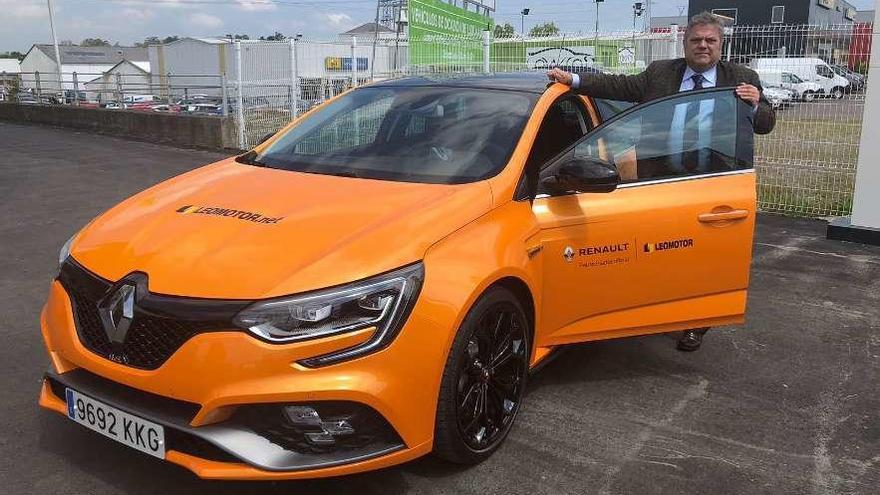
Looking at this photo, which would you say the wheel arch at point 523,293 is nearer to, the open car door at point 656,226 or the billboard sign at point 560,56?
the open car door at point 656,226

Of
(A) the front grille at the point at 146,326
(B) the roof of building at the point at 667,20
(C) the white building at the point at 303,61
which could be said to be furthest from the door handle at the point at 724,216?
(B) the roof of building at the point at 667,20

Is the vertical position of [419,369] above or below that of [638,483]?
above

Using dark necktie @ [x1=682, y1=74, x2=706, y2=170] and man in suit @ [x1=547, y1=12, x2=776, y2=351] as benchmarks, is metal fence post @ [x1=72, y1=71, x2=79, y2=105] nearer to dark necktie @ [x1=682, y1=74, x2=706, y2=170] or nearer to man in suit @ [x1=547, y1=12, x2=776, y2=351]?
man in suit @ [x1=547, y1=12, x2=776, y2=351]

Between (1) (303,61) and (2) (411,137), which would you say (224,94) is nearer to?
(1) (303,61)

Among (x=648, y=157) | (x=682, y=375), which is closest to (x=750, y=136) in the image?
(x=648, y=157)

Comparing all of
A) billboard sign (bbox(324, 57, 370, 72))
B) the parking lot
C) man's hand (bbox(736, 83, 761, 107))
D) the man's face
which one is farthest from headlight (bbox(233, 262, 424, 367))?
billboard sign (bbox(324, 57, 370, 72))

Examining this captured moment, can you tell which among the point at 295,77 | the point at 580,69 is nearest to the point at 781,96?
the point at 580,69

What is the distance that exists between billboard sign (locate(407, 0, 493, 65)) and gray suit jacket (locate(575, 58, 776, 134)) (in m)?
8.54

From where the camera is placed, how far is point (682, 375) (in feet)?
13.3

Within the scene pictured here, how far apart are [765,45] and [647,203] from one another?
6.46 m

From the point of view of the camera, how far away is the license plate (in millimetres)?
2438

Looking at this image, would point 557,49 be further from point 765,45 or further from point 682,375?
point 682,375

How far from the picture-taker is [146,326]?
2.48 meters

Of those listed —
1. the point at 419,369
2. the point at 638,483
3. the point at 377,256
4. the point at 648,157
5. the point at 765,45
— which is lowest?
the point at 638,483
